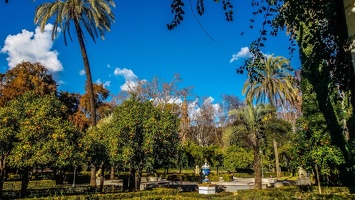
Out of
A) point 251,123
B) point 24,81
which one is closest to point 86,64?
point 251,123

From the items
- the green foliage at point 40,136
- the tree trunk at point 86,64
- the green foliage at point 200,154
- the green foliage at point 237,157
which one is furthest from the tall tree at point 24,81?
the green foliage at point 237,157

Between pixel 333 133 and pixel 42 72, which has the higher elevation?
pixel 42 72

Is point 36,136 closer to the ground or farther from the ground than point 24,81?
closer to the ground

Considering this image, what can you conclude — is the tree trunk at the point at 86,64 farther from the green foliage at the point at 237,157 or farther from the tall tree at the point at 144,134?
the green foliage at the point at 237,157

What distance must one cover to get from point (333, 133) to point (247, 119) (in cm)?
722

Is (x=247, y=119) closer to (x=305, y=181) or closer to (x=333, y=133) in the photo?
(x=333, y=133)

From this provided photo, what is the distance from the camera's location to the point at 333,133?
17.7 metres

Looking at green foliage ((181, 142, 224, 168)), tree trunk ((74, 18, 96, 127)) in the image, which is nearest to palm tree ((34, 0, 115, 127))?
tree trunk ((74, 18, 96, 127))

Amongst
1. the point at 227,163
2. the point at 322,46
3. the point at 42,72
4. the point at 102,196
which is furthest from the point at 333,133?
the point at 42,72

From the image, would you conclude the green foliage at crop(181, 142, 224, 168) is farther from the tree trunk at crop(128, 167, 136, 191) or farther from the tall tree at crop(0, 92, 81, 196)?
the tall tree at crop(0, 92, 81, 196)

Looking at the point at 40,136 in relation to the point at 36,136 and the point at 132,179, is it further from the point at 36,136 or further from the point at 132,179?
the point at 132,179

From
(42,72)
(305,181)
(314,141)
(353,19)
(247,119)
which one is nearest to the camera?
(353,19)

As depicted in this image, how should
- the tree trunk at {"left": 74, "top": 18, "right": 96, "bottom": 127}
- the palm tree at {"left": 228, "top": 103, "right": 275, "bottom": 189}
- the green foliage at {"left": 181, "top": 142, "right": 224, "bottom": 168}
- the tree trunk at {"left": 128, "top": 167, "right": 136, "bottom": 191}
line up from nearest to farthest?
the tree trunk at {"left": 128, "top": 167, "right": 136, "bottom": 191} < the palm tree at {"left": 228, "top": 103, "right": 275, "bottom": 189} < the tree trunk at {"left": 74, "top": 18, "right": 96, "bottom": 127} < the green foliage at {"left": 181, "top": 142, "right": 224, "bottom": 168}

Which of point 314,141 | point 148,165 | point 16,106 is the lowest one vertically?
point 148,165
